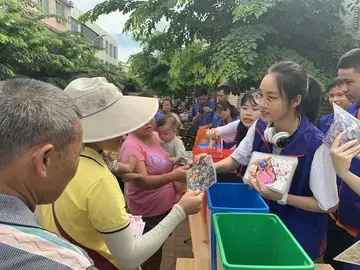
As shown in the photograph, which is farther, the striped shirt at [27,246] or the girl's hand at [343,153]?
the girl's hand at [343,153]

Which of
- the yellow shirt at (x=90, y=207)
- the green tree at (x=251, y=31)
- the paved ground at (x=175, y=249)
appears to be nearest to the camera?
the yellow shirt at (x=90, y=207)

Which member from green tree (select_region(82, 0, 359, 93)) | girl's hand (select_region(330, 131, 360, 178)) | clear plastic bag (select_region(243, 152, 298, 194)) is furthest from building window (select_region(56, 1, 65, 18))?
girl's hand (select_region(330, 131, 360, 178))

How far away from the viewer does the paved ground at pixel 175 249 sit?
332 centimetres

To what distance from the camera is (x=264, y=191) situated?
4.42 feet

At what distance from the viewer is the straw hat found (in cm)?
127

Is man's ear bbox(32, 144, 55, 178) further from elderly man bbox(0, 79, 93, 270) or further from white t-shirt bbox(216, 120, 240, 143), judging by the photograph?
white t-shirt bbox(216, 120, 240, 143)

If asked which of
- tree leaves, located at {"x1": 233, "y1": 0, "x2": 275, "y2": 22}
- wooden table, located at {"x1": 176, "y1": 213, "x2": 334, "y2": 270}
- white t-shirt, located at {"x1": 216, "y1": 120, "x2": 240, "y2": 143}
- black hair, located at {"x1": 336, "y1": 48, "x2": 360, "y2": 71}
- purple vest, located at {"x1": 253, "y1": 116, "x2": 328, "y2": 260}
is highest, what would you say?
tree leaves, located at {"x1": 233, "y1": 0, "x2": 275, "y2": 22}

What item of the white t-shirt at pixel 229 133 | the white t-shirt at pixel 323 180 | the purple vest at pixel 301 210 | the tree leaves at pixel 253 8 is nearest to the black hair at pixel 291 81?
the purple vest at pixel 301 210

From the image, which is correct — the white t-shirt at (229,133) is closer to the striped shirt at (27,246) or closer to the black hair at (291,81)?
the black hair at (291,81)

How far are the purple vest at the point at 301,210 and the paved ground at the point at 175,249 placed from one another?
1982 millimetres

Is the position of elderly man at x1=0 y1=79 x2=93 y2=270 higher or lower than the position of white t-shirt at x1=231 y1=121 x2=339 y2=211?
higher

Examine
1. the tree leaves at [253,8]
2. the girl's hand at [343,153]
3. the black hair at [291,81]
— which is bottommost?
the girl's hand at [343,153]

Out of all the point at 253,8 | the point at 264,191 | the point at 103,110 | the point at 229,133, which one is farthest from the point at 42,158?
the point at 253,8

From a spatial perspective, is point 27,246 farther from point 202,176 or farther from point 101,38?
point 101,38
